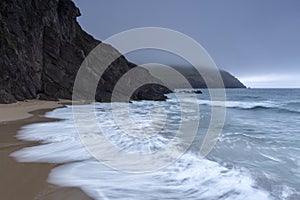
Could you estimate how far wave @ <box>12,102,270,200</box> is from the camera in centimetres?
470

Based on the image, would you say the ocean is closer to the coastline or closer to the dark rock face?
the coastline

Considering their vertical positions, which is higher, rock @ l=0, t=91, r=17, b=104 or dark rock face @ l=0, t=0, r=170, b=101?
dark rock face @ l=0, t=0, r=170, b=101

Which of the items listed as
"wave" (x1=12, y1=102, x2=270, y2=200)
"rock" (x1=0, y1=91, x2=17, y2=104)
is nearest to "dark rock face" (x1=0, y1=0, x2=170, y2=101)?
"rock" (x1=0, y1=91, x2=17, y2=104)

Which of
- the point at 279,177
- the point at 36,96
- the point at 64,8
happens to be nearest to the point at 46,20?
the point at 64,8

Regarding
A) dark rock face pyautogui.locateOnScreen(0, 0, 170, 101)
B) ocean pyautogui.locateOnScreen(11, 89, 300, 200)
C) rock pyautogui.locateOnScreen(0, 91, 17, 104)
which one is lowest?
ocean pyautogui.locateOnScreen(11, 89, 300, 200)

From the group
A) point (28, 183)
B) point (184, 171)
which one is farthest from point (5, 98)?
point (184, 171)

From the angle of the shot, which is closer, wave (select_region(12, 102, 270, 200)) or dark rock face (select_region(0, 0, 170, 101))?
wave (select_region(12, 102, 270, 200))

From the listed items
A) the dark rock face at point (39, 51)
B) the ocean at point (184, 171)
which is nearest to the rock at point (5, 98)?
the dark rock face at point (39, 51)

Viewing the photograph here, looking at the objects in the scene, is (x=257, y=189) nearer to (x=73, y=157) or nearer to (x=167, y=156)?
(x=167, y=156)

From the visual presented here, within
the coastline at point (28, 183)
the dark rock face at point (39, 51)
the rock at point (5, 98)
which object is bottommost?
the coastline at point (28, 183)

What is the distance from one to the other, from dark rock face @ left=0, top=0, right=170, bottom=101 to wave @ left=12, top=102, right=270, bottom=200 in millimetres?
16694

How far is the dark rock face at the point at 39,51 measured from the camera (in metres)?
23.0

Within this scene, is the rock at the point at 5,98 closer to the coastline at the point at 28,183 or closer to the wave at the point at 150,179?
the wave at the point at 150,179

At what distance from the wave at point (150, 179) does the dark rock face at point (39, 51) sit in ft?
54.8
